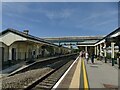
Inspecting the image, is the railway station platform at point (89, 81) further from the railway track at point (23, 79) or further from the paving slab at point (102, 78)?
the railway track at point (23, 79)

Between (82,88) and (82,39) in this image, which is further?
(82,39)

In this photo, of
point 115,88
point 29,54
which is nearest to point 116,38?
point 115,88

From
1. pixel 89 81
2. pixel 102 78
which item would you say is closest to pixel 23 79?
pixel 89 81

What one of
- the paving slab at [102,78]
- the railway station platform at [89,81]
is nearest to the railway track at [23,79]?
the railway station platform at [89,81]

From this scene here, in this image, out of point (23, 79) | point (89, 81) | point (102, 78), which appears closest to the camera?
point (89, 81)

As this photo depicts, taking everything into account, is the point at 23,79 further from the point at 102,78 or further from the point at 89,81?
the point at 102,78

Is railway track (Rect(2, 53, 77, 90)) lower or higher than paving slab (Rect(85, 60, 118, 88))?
lower

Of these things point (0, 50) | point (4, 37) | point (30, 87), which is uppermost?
point (4, 37)

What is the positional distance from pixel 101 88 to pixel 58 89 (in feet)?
6.45

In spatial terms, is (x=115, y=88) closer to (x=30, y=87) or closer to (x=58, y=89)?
(x=58, y=89)

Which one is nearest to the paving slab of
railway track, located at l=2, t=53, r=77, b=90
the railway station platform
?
the railway station platform

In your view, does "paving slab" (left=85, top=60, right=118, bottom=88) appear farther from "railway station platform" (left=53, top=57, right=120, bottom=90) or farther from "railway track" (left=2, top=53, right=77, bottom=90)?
"railway track" (left=2, top=53, right=77, bottom=90)

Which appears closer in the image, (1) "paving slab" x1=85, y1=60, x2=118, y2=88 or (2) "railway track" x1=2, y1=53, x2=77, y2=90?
(1) "paving slab" x1=85, y1=60, x2=118, y2=88

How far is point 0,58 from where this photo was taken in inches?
1057
